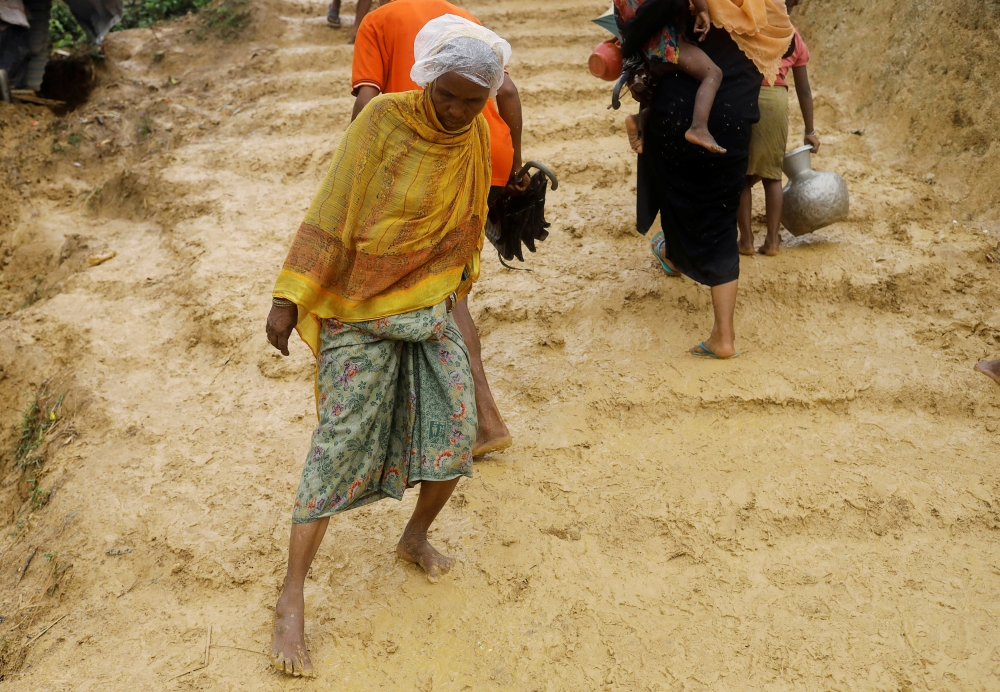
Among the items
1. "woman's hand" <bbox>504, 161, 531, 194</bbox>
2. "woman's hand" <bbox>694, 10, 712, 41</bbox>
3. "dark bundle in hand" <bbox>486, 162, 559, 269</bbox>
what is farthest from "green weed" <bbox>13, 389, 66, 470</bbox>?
"woman's hand" <bbox>694, 10, 712, 41</bbox>

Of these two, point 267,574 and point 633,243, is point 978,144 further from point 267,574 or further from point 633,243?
point 267,574

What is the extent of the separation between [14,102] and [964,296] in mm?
6879

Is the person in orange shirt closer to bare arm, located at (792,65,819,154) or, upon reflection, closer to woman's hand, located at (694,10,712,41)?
woman's hand, located at (694,10,712,41)

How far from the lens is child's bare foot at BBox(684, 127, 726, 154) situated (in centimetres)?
319

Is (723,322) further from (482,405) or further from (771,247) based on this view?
(482,405)

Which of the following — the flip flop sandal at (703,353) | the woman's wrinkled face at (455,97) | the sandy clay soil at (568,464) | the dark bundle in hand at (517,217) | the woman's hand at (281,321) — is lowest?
the sandy clay soil at (568,464)

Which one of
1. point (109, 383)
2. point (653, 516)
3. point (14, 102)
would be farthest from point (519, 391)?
point (14, 102)

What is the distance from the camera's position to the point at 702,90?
320cm

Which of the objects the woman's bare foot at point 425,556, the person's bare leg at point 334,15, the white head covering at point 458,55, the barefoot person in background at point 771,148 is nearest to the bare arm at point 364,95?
the white head covering at point 458,55

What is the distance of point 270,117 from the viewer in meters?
6.04

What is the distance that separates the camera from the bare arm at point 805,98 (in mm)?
4258

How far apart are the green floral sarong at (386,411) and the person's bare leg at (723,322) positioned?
Result: 1480 mm

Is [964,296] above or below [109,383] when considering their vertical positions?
above

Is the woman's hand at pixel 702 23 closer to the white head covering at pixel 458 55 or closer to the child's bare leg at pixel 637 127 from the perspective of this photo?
the child's bare leg at pixel 637 127
